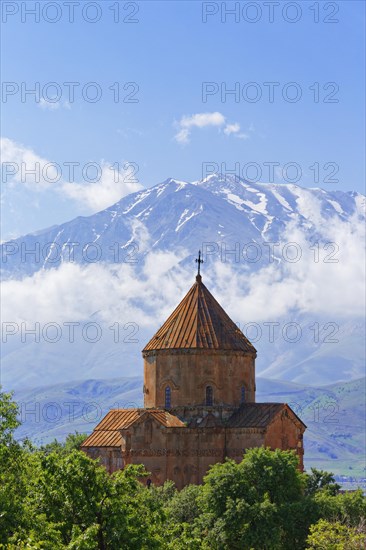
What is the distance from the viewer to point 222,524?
66.7 metres

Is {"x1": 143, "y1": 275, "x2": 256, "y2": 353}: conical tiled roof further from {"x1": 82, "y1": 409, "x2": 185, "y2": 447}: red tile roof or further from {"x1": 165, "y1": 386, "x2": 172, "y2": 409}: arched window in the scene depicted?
{"x1": 82, "y1": 409, "x2": 185, "y2": 447}: red tile roof

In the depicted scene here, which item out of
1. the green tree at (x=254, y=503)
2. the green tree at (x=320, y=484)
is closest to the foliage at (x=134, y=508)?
the green tree at (x=254, y=503)

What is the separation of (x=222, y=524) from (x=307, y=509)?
5.81 meters

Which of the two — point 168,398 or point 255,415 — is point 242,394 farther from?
point 168,398

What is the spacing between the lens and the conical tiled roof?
282 ft

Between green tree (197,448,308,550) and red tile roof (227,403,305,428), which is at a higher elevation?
red tile roof (227,403,305,428)

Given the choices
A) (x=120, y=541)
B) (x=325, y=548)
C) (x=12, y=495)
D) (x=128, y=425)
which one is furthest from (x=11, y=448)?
(x=128, y=425)

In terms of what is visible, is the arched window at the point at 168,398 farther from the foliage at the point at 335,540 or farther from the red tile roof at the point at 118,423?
the foliage at the point at 335,540

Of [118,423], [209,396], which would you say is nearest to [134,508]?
[209,396]

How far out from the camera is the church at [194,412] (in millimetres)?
81875

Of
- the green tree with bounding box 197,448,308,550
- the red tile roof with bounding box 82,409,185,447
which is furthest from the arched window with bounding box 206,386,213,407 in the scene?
the green tree with bounding box 197,448,308,550

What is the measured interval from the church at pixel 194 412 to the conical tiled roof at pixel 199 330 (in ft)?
0.24

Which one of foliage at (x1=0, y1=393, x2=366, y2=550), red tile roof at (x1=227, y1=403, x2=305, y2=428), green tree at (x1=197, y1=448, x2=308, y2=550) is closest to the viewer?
foliage at (x1=0, y1=393, x2=366, y2=550)

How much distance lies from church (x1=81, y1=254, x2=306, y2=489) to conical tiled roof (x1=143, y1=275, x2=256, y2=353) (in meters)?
0.07
